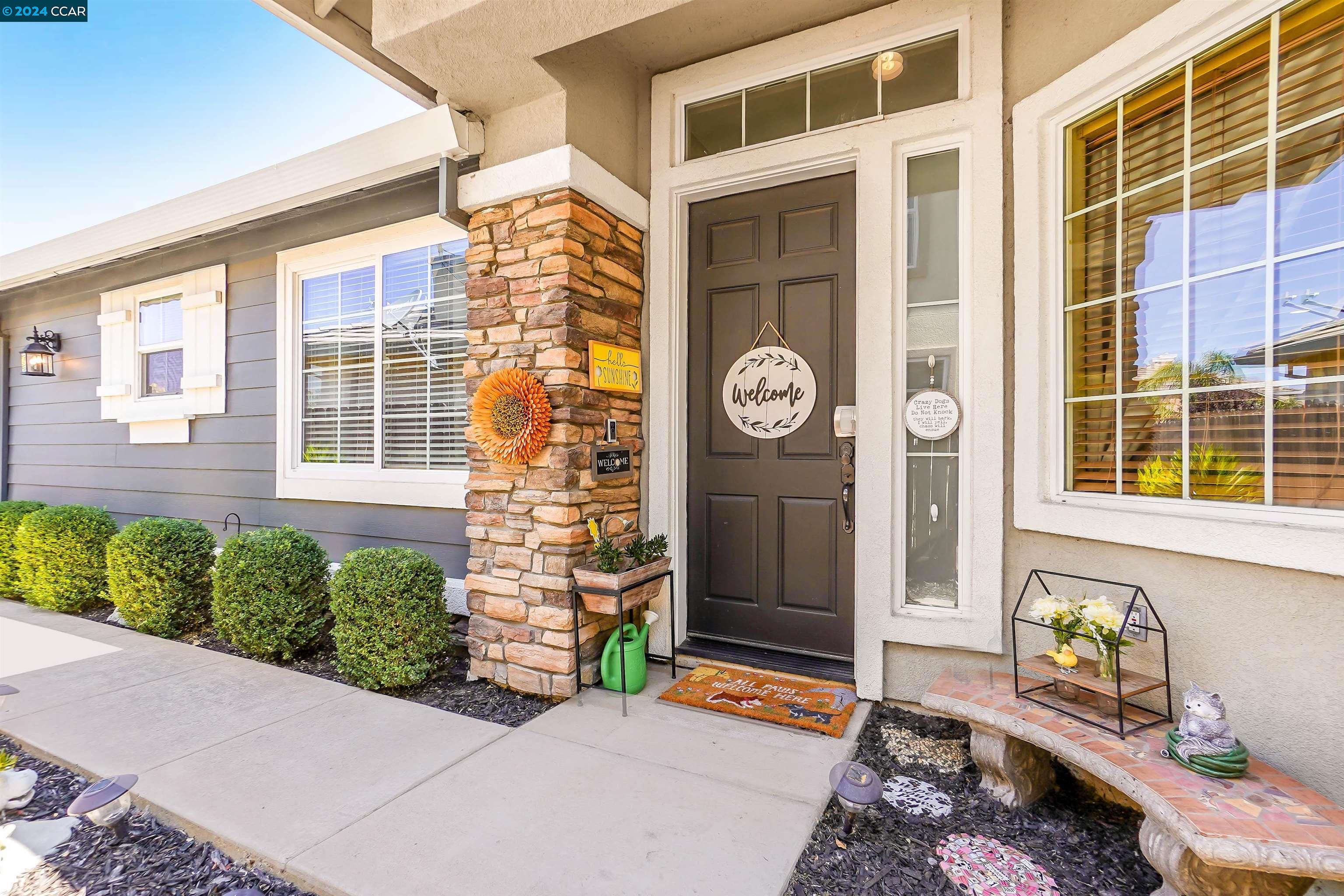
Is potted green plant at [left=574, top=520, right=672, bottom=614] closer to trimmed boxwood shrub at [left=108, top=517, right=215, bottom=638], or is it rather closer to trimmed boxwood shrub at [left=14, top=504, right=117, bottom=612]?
trimmed boxwood shrub at [left=108, top=517, right=215, bottom=638]

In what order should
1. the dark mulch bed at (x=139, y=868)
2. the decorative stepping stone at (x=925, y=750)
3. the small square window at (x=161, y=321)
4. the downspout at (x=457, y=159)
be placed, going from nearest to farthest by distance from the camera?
the dark mulch bed at (x=139, y=868), the decorative stepping stone at (x=925, y=750), the downspout at (x=457, y=159), the small square window at (x=161, y=321)

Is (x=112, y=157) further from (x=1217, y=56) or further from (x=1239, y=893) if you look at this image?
(x=1239, y=893)

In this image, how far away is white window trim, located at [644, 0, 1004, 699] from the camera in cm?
238

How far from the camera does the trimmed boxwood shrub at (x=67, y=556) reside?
13.7 feet

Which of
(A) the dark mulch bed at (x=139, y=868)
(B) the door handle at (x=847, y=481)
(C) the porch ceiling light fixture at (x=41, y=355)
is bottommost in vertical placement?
(A) the dark mulch bed at (x=139, y=868)

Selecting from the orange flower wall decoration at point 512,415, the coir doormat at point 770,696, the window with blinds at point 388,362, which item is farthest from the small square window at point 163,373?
the coir doormat at point 770,696

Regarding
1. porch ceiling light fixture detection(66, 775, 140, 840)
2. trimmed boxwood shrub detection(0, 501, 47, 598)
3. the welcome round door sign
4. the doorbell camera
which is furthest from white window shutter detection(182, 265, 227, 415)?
the doorbell camera

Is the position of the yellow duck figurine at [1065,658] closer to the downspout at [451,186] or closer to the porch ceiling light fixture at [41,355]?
Result: the downspout at [451,186]

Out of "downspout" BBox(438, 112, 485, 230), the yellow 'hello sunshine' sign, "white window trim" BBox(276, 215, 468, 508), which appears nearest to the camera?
the yellow 'hello sunshine' sign

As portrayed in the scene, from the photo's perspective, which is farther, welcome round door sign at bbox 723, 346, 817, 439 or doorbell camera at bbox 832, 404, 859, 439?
welcome round door sign at bbox 723, 346, 817, 439

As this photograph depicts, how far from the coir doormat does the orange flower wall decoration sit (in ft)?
4.34

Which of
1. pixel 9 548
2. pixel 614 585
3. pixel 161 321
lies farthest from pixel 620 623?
pixel 9 548

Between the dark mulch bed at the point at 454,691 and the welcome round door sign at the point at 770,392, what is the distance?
1672mm

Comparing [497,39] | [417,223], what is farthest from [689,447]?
[417,223]
